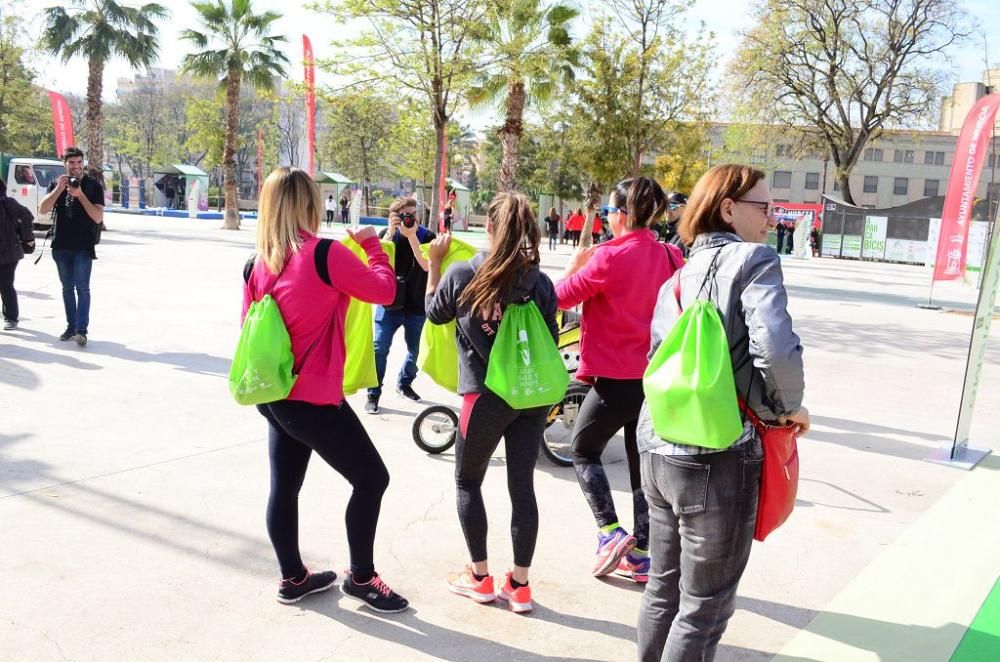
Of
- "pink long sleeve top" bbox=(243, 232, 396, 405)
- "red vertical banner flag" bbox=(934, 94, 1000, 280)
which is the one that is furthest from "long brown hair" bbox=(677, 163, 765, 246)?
"red vertical banner flag" bbox=(934, 94, 1000, 280)

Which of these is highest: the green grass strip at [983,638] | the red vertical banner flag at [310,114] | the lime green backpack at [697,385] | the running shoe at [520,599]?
the red vertical banner flag at [310,114]

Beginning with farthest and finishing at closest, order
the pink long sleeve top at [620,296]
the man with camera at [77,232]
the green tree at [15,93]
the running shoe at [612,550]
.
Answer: the green tree at [15,93]
the man with camera at [77,232]
the running shoe at [612,550]
the pink long sleeve top at [620,296]

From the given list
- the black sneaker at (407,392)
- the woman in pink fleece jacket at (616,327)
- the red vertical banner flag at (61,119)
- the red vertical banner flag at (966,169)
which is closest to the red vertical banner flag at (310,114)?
the black sneaker at (407,392)

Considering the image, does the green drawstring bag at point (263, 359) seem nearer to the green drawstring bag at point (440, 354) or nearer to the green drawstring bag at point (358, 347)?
the green drawstring bag at point (358, 347)

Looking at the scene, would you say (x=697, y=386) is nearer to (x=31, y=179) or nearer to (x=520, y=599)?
(x=520, y=599)

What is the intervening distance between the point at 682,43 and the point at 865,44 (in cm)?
2006

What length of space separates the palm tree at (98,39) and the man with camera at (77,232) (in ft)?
72.6

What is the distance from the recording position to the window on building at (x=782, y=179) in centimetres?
8625

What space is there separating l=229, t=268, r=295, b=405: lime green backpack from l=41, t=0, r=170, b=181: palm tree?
1124 inches

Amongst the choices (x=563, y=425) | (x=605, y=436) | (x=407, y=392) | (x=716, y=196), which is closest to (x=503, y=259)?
(x=716, y=196)

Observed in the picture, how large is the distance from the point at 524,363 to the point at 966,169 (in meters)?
14.0

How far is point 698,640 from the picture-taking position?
2434 millimetres

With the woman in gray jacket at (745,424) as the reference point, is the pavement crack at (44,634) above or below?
below

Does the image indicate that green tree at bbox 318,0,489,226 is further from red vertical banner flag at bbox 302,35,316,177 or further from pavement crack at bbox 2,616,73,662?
pavement crack at bbox 2,616,73,662
